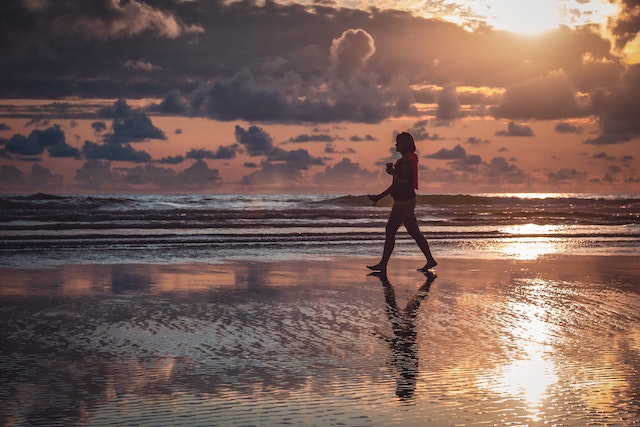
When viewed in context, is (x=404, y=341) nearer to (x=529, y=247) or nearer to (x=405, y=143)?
(x=405, y=143)

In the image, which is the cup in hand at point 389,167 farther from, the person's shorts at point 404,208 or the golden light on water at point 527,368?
the golden light on water at point 527,368

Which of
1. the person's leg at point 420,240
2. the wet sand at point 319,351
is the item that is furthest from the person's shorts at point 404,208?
the wet sand at point 319,351

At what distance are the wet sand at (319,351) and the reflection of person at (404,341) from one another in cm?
2

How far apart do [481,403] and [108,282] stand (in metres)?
7.41

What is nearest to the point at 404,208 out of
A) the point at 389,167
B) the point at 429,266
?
the point at 389,167

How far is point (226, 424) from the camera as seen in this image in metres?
4.00

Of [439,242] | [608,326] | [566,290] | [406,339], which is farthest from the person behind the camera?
[439,242]

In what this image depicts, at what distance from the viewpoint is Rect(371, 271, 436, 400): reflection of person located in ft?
16.0

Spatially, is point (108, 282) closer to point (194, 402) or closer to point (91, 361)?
point (91, 361)

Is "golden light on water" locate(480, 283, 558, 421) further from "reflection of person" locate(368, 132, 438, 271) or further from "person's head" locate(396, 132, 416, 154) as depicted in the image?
"person's head" locate(396, 132, 416, 154)

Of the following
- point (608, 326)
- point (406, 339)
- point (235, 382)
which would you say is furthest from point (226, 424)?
point (608, 326)

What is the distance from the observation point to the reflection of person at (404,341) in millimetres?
4883

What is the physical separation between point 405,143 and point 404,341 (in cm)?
688

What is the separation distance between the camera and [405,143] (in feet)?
42.1
